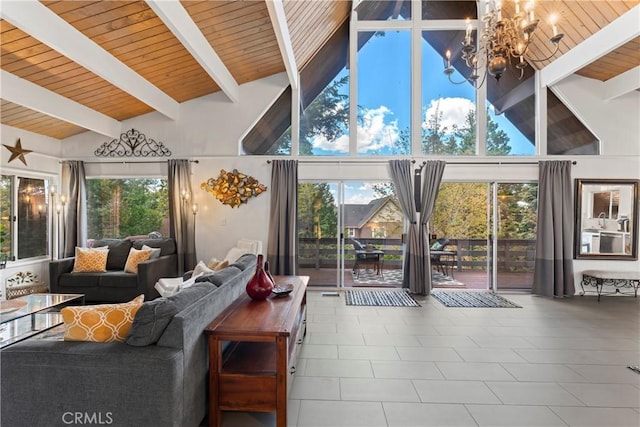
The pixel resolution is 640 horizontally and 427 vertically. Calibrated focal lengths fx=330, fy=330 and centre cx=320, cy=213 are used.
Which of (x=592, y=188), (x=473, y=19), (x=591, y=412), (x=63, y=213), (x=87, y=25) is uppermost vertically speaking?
(x=473, y=19)

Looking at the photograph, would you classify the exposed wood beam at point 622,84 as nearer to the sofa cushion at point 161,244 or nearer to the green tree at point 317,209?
Result: the green tree at point 317,209

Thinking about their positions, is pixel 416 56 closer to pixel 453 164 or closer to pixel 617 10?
pixel 453 164

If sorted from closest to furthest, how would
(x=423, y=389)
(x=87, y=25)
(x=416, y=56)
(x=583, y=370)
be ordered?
(x=423, y=389) < (x=583, y=370) < (x=87, y=25) < (x=416, y=56)

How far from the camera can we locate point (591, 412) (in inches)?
90.4

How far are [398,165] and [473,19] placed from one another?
2981mm

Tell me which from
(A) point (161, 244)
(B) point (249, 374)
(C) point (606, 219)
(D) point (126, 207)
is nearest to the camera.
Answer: (B) point (249, 374)

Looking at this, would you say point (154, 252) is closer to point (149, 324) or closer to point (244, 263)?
point (244, 263)

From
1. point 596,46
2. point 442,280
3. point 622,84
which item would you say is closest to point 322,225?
point 442,280

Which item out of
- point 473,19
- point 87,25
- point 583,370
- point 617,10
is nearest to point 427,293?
point 583,370

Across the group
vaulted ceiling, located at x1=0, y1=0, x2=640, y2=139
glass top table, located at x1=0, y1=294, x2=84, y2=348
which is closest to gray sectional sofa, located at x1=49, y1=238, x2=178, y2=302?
glass top table, located at x1=0, y1=294, x2=84, y2=348

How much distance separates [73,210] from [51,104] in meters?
1.95

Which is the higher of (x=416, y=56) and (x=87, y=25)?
(x=416, y=56)

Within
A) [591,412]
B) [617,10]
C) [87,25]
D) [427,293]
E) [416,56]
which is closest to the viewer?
[591,412]

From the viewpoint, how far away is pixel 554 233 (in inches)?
214
